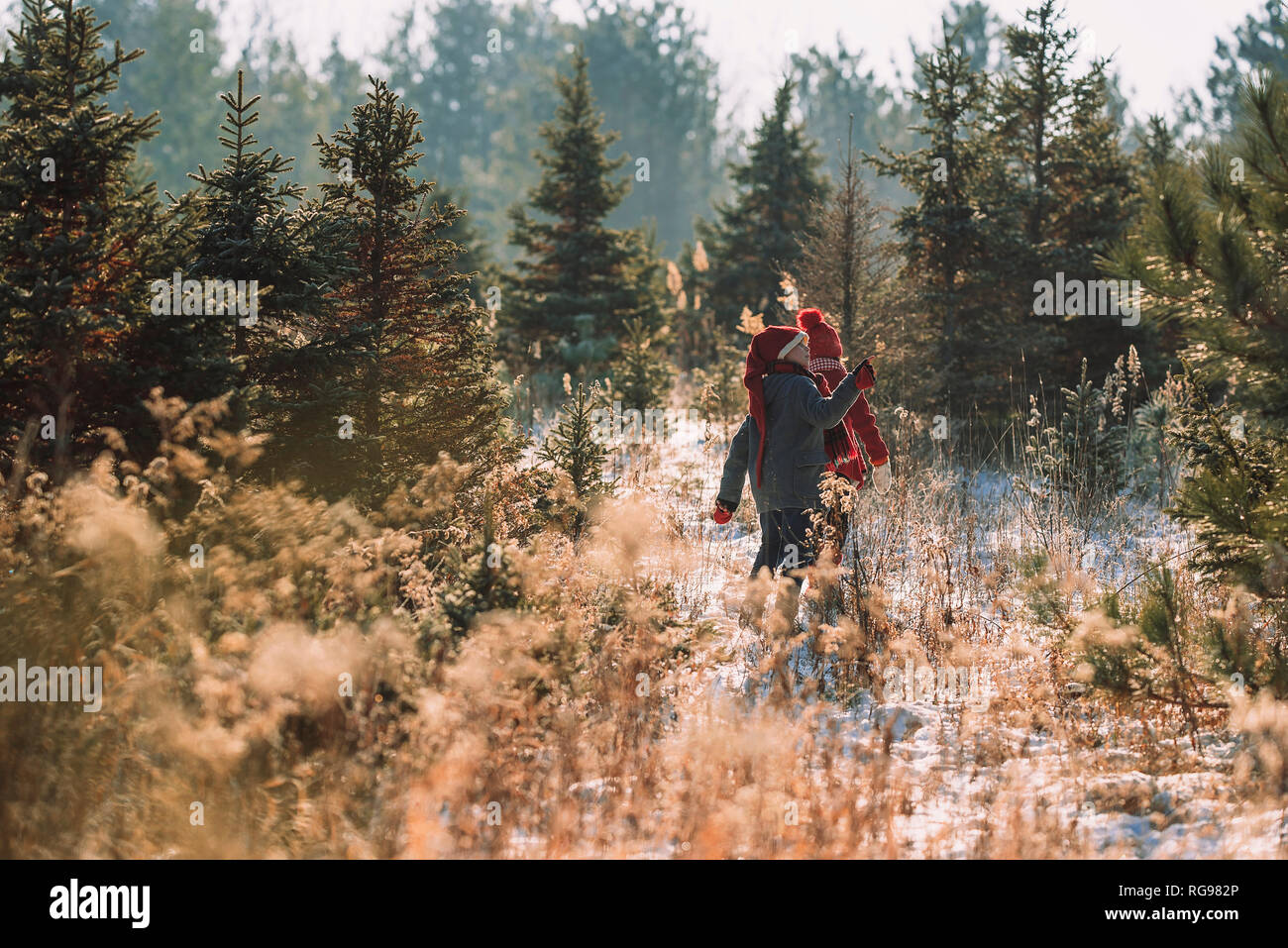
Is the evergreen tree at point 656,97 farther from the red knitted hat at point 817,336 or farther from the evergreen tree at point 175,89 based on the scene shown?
the red knitted hat at point 817,336

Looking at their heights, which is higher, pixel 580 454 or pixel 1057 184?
pixel 1057 184

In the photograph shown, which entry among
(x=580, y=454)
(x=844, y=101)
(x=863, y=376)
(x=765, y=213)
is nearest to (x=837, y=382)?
(x=863, y=376)

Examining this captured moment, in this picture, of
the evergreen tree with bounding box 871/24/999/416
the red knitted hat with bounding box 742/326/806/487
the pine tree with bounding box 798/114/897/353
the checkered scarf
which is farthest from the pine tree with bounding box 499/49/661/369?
the red knitted hat with bounding box 742/326/806/487

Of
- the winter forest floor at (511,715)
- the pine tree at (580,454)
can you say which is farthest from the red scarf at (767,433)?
the pine tree at (580,454)

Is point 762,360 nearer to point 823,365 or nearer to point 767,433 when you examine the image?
point 767,433

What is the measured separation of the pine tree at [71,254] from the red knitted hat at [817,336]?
3.87m

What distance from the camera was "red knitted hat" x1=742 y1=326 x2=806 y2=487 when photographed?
5523 mm

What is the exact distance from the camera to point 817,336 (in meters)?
6.19

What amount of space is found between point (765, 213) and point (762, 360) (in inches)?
497

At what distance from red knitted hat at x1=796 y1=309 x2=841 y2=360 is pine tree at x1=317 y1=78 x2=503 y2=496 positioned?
225cm

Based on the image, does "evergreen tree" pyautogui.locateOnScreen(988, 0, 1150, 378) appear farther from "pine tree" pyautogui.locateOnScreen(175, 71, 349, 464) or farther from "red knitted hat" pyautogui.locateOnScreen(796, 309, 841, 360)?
"pine tree" pyautogui.locateOnScreen(175, 71, 349, 464)

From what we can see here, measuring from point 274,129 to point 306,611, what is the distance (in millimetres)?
53412

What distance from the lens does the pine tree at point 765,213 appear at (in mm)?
Result: 16922
